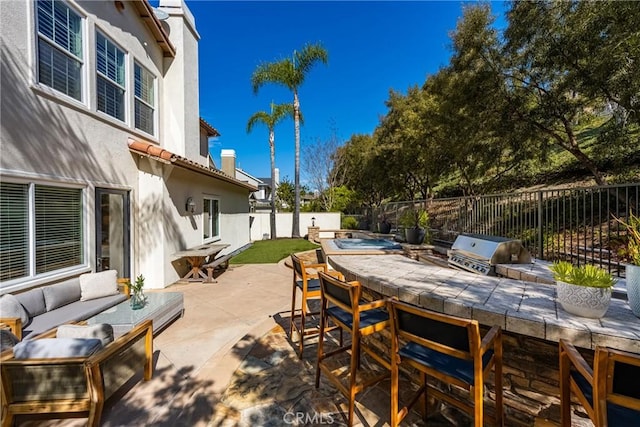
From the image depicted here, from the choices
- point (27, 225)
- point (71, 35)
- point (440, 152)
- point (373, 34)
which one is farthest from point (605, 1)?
point (27, 225)

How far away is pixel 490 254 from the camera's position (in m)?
4.38

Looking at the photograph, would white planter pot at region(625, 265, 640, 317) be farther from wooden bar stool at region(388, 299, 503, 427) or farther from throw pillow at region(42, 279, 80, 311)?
throw pillow at region(42, 279, 80, 311)

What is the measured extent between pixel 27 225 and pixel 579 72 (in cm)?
1193

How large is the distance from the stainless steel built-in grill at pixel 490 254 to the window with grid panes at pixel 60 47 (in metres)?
8.11

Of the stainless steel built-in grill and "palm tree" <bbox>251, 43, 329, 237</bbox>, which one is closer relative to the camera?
the stainless steel built-in grill

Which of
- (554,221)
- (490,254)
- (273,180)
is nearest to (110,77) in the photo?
(490,254)

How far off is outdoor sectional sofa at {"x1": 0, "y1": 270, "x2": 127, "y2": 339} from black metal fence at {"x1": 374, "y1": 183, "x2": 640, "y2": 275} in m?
7.64

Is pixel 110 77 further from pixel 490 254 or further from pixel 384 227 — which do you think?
pixel 384 227

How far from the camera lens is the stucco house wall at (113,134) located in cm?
435

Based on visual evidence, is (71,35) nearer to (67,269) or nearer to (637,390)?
(67,269)

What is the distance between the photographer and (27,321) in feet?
12.7

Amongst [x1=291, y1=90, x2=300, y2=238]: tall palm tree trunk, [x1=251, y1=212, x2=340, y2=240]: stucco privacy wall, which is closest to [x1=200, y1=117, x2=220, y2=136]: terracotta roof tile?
[x1=291, y1=90, x2=300, y2=238]: tall palm tree trunk

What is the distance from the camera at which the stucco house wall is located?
4.35m

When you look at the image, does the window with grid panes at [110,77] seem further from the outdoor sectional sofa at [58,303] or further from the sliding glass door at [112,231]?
the outdoor sectional sofa at [58,303]
